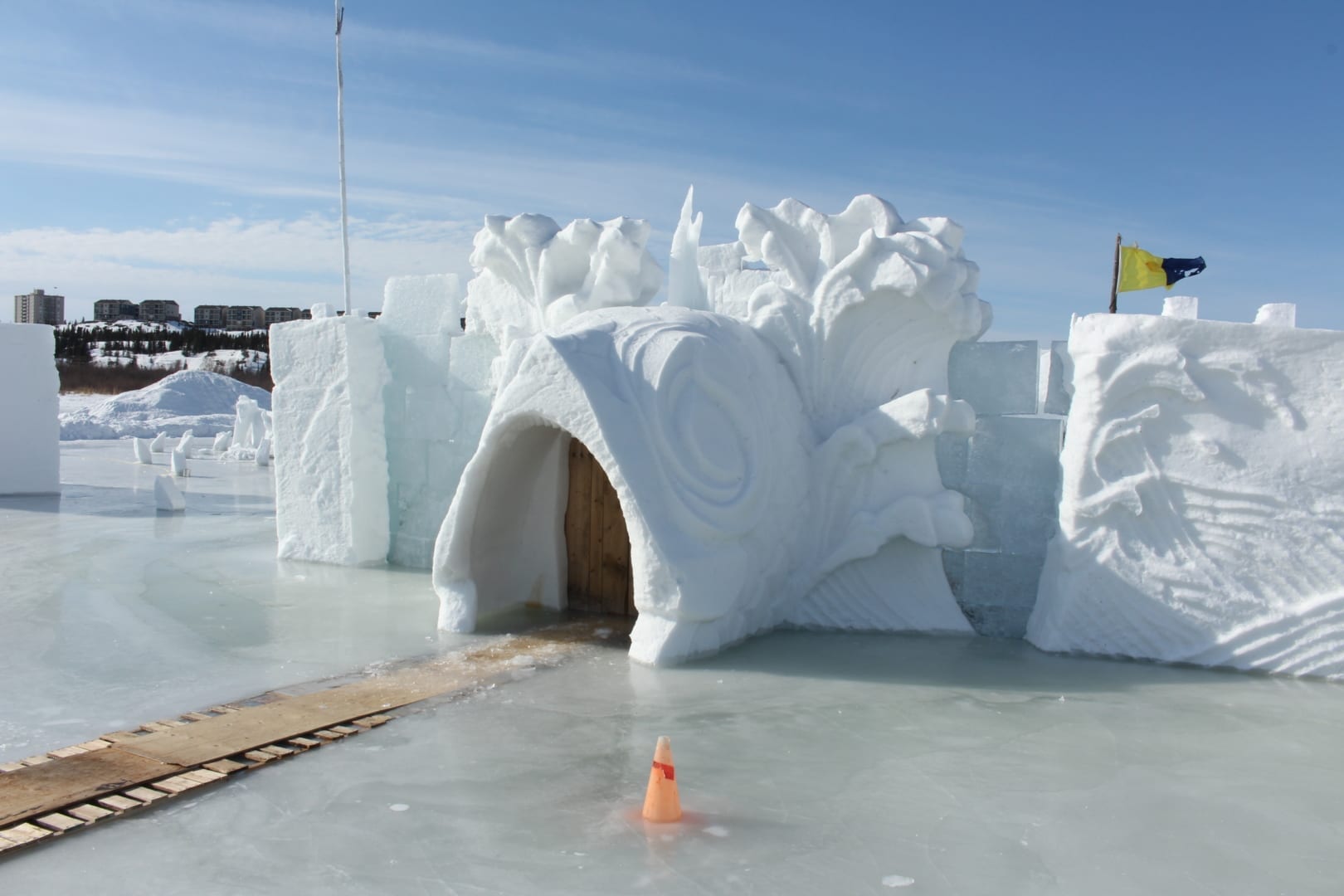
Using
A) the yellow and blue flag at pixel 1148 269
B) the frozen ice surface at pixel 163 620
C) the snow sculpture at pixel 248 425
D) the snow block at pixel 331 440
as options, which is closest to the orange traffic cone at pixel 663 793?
the frozen ice surface at pixel 163 620

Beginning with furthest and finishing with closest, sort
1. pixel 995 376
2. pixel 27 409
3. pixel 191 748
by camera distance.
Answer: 1. pixel 27 409
2. pixel 995 376
3. pixel 191 748

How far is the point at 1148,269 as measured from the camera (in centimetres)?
1128

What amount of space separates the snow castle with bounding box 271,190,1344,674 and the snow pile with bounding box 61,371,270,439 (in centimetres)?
2025

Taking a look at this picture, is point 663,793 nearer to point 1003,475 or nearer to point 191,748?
point 191,748

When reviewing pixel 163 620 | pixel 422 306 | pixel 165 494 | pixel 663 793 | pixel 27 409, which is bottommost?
pixel 163 620

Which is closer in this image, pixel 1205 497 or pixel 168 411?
pixel 1205 497

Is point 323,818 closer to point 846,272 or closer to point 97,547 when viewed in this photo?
point 846,272

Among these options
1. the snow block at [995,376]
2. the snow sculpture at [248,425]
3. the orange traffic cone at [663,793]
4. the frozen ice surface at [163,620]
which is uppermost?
the snow block at [995,376]

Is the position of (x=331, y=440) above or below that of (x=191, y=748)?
above

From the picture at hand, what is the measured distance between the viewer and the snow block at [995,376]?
7285mm

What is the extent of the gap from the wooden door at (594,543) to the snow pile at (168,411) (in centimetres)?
2025

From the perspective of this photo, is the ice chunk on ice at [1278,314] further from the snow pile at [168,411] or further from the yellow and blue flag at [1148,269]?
the snow pile at [168,411]

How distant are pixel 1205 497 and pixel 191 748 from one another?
5.57 metres

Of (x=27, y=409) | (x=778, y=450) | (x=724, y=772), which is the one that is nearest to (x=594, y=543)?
(x=778, y=450)
